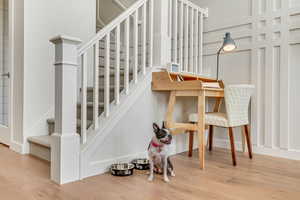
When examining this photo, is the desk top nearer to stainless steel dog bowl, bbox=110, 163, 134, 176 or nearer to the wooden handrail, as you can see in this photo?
the wooden handrail

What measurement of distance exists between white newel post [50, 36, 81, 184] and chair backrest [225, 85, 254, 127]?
4.24ft

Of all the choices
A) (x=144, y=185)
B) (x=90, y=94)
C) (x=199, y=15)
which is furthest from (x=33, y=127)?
(x=199, y=15)

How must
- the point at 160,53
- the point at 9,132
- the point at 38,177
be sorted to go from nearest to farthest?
the point at 38,177 → the point at 160,53 → the point at 9,132

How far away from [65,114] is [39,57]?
120cm

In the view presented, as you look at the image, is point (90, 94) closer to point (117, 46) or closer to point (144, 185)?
point (117, 46)

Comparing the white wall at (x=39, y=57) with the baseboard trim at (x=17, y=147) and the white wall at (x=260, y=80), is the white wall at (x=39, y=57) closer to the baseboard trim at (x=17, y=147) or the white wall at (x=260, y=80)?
the baseboard trim at (x=17, y=147)

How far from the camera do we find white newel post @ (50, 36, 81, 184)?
1533 mm

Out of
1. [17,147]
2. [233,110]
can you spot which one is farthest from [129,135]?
[17,147]

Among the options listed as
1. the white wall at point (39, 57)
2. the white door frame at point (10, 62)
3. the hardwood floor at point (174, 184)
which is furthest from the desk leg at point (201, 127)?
the white door frame at point (10, 62)

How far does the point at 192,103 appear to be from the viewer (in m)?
2.72

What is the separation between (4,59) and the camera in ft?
8.93

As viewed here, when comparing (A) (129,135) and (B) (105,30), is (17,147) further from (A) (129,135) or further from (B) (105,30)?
(B) (105,30)

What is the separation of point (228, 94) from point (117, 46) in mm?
1048

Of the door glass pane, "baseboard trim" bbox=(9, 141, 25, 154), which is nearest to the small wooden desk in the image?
"baseboard trim" bbox=(9, 141, 25, 154)
